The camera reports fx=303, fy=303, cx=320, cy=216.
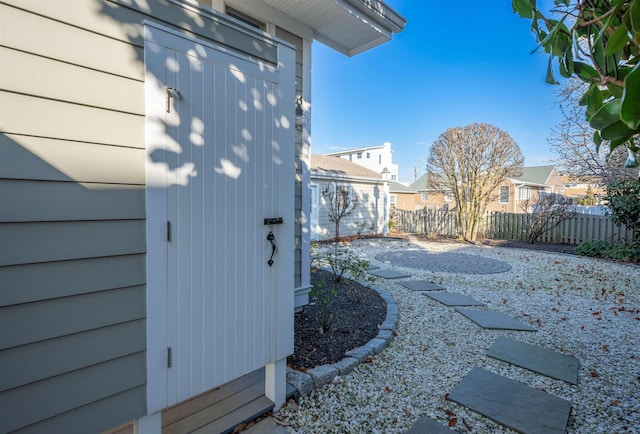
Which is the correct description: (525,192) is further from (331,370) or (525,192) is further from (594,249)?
(331,370)

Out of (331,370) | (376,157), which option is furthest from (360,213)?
(376,157)

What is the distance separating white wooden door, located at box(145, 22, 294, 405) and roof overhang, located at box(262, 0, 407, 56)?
1.95 meters

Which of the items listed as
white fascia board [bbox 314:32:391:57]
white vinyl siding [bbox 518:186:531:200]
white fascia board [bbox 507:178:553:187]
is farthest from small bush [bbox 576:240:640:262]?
white vinyl siding [bbox 518:186:531:200]

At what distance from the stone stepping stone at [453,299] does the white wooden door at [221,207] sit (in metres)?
3.08

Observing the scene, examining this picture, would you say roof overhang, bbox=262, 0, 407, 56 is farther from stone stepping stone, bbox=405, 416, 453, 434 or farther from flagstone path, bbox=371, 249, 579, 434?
stone stepping stone, bbox=405, 416, 453, 434

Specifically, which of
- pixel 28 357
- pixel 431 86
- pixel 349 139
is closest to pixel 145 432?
pixel 28 357

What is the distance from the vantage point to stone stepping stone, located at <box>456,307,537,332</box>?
3.57 m

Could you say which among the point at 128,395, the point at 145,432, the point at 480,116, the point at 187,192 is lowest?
the point at 145,432

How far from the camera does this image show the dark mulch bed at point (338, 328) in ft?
8.96

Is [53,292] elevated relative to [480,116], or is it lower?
lower

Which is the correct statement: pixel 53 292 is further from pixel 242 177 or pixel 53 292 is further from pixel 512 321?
pixel 512 321

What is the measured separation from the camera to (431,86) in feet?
52.0

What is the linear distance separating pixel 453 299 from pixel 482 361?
1.83 meters

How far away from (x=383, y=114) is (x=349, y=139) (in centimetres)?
1070
